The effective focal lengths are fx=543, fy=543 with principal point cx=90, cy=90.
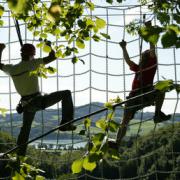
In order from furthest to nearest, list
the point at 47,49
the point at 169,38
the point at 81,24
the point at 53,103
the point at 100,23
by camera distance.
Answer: the point at 53,103 → the point at 47,49 → the point at 81,24 → the point at 100,23 → the point at 169,38

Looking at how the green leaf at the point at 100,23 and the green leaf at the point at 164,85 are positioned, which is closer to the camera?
the green leaf at the point at 164,85

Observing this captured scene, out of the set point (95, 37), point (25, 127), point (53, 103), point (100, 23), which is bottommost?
point (25, 127)

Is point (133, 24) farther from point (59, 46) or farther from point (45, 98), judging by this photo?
point (45, 98)

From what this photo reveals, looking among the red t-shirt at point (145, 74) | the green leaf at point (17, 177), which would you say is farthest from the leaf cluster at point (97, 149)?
the red t-shirt at point (145, 74)

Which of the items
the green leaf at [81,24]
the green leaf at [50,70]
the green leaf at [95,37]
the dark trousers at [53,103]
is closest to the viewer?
the green leaf at [81,24]

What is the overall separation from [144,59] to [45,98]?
724 mm

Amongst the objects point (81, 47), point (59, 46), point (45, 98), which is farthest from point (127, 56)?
point (81, 47)

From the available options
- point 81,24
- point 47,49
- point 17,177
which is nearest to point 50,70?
point 47,49

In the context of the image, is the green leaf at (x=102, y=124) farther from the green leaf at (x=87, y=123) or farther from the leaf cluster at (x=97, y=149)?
the green leaf at (x=87, y=123)

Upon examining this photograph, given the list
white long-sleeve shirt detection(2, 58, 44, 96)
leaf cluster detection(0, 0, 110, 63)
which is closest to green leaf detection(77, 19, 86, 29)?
leaf cluster detection(0, 0, 110, 63)

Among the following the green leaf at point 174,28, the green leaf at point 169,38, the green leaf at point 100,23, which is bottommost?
the green leaf at point 100,23

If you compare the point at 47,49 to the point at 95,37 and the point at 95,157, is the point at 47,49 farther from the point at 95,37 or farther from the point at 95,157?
the point at 95,157

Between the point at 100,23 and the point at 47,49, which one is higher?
the point at 100,23

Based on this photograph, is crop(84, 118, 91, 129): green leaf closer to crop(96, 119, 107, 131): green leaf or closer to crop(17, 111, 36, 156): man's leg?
crop(96, 119, 107, 131): green leaf
